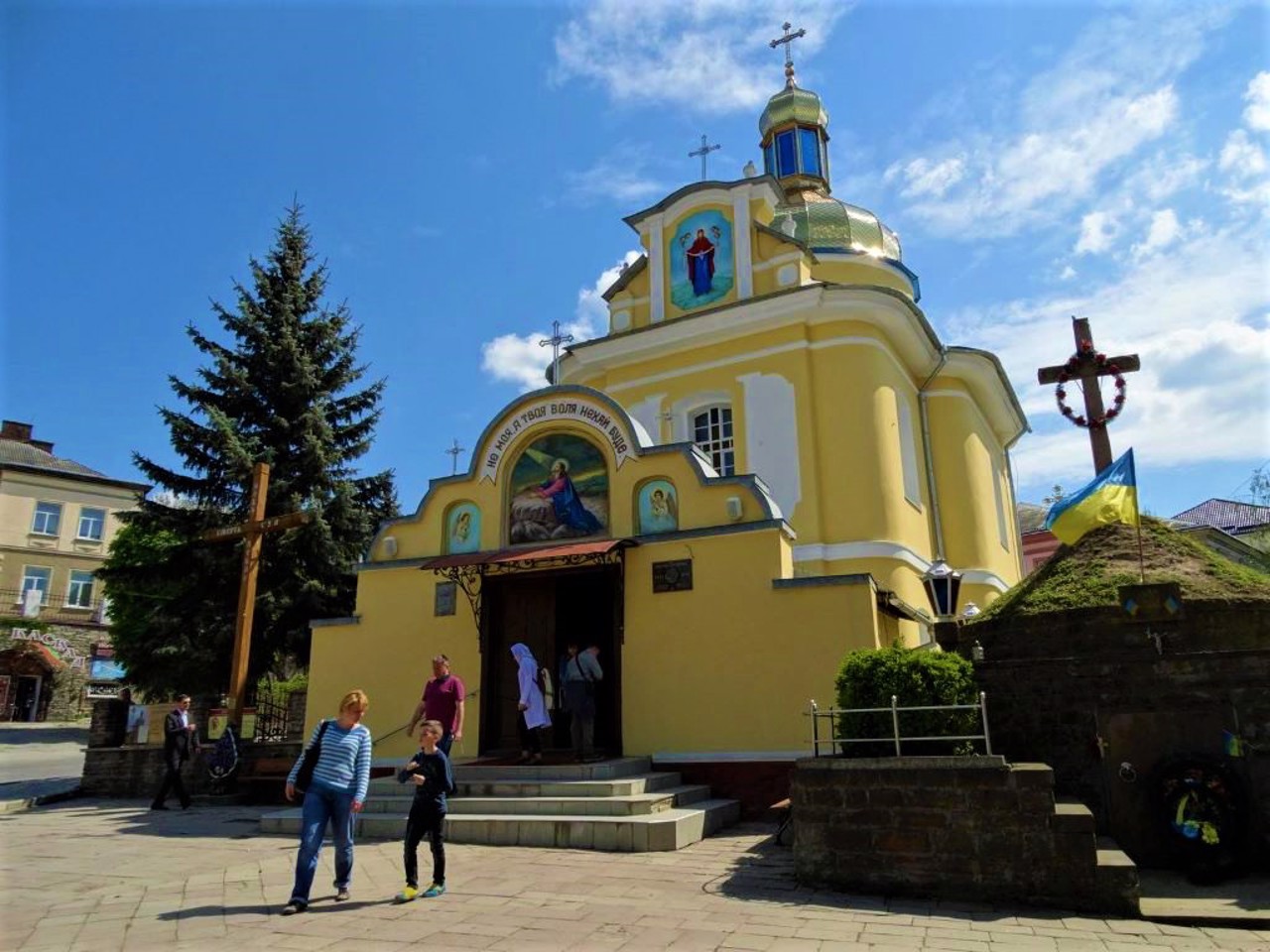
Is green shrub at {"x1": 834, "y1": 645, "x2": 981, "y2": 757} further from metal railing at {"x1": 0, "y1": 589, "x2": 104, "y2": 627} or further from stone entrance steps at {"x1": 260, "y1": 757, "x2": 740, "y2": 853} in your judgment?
metal railing at {"x1": 0, "y1": 589, "x2": 104, "y2": 627}

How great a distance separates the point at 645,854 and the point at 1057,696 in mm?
4524

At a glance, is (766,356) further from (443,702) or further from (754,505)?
(443,702)

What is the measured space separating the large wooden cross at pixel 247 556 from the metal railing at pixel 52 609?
31.7 metres

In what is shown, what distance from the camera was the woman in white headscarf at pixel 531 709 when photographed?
11.3 metres

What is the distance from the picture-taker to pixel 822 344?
16.3 metres

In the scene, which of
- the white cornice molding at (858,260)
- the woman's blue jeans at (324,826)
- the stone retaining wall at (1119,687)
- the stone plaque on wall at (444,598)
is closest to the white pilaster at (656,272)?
the white cornice molding at (858,260)

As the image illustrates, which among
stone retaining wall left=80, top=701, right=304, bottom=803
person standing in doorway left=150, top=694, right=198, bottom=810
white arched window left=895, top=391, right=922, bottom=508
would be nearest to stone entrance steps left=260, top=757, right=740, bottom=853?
person standing in doorway left=150, top=694, right=198, bottom=810

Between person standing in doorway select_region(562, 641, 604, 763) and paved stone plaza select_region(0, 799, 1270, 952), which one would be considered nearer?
paved stone plaza select_region(0, 799, 1270, 952)

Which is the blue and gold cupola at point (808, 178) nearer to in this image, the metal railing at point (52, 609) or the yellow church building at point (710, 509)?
the yellow church building at point (710, 509)

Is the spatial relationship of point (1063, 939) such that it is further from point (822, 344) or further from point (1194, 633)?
point (822, 344)

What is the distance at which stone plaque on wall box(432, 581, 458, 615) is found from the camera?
44.8 feet

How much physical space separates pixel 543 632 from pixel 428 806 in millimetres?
6688

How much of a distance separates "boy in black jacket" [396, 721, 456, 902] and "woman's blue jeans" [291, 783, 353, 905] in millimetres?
447

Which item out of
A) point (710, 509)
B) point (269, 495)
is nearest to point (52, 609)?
point (269, 495)
